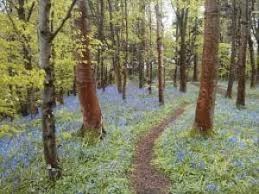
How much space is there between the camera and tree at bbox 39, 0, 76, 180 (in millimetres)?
9383

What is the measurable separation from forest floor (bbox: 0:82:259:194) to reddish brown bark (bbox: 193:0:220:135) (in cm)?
71

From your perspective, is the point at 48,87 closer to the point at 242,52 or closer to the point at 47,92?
the point at 47,92

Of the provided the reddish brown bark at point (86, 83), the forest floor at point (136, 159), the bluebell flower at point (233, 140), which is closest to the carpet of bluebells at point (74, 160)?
the forest floor at point (136, 159)

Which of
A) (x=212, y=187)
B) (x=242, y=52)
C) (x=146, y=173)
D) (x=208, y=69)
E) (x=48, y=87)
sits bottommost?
(x=146, y=173)

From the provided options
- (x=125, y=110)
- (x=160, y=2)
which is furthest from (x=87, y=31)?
(x=160, y=2)

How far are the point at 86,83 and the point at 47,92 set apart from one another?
16.8 feet

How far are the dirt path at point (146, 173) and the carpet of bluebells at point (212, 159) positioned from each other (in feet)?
0.81

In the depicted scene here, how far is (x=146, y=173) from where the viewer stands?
11500 mm

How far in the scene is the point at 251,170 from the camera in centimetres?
1094

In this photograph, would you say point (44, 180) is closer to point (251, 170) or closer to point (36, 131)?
point (251, 170)

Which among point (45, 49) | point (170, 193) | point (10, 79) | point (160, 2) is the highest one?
point (160, 2)

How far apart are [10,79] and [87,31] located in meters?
4.21

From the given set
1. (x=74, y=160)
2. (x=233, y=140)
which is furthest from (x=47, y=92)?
(x=233, y=140)

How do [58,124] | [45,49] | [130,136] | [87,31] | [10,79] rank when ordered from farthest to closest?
[58,124] → [130,136] → [87,31] → [10,79] → [45,49]
